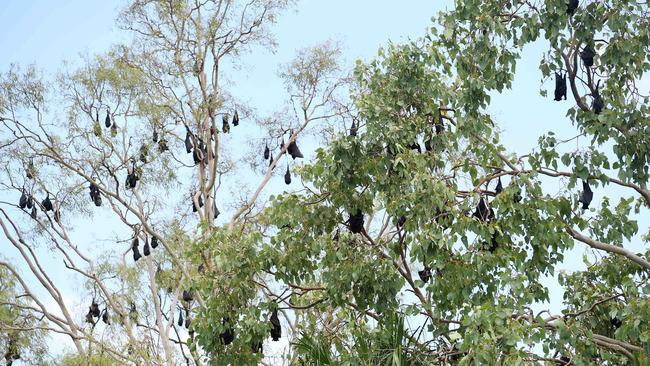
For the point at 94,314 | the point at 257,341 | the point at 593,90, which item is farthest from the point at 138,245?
the point at 593,90

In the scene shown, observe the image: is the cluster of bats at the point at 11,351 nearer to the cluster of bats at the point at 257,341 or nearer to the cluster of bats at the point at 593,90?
the cluster of bats at the point at 257,341

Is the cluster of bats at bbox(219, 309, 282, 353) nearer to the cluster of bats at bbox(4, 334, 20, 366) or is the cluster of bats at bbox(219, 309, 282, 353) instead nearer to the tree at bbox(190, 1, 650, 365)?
the tree at bbox(190, 1, 650, 365)

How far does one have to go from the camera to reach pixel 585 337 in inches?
347

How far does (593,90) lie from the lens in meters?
10.1

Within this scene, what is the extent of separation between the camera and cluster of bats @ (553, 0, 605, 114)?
9.57 metres

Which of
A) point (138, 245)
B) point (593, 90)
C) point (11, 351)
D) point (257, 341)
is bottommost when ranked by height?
point (257, 341)

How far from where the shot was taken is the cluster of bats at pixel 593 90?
9.57 metres

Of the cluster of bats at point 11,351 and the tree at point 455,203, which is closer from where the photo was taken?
the tree at point 455,203

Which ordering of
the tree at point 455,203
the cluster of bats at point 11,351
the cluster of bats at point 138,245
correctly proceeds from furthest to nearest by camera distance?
1. the cluster of bats at point 11,351
2. the cluster of bats at point 138,245
3. the tree at point 455,203

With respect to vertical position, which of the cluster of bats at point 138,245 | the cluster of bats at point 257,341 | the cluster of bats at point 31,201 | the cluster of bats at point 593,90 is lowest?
the cluster of bats at point 257,341

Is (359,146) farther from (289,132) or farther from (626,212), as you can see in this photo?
(289,132)

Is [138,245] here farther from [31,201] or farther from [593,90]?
[593,90]

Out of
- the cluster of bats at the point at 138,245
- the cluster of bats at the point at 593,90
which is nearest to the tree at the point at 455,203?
the cluster of bats at the point at 593,90

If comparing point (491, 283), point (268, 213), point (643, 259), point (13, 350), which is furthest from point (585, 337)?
point (13, 350)
